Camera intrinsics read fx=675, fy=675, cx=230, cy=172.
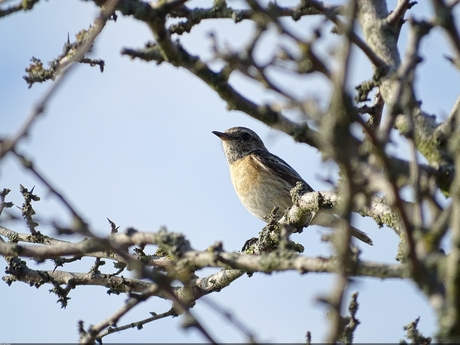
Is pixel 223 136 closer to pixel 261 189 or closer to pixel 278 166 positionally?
pixel 278 166

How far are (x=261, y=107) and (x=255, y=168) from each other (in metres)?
8.38

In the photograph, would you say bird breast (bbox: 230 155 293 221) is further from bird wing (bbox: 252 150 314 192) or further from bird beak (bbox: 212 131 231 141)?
bird beak (bbox: 212 131 231 141)

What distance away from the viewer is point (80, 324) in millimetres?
3768

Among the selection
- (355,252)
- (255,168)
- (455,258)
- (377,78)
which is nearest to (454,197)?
(455,258)

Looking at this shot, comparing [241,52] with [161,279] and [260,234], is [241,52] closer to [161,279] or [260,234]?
[161,279]

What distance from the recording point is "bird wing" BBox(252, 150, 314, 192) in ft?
40.7

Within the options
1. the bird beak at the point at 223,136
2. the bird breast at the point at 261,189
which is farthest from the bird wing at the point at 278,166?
the bird beak at the point at 223,136

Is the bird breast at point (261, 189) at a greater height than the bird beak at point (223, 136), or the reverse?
the bird beak at point (223, 136)

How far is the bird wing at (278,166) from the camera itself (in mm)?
12414

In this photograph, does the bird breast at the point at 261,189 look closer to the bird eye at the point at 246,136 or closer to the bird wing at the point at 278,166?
the bird wing at the point at 278,166

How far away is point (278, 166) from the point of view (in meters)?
12.7

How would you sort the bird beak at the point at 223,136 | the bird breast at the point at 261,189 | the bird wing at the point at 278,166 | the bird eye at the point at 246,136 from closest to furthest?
the bird breast at the point at 261,189, the bird wing at the point at 278,166, the bird beak at the point at 223,136, the bird eye at the point at 246,136

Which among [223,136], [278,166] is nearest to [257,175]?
[278,166]

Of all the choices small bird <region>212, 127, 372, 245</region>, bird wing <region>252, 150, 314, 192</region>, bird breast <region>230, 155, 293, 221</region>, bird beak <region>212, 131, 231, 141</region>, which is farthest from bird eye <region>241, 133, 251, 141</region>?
bird breast <region>230, 155, 293, 221</region>
